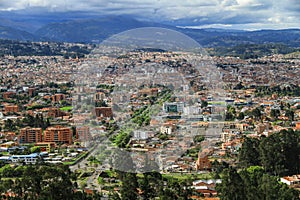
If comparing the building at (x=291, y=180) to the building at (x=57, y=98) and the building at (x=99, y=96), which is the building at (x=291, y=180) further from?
the building at (x=57, y=98)

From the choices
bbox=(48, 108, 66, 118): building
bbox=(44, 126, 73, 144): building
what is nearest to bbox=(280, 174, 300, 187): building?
bbox=(44, 126, 73, 144): building

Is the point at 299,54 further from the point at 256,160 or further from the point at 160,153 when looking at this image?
the point at 160,153

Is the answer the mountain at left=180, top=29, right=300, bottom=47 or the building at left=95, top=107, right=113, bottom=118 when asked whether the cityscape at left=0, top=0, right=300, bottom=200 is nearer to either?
the building at left=95, top=107, right=113, bottom=118

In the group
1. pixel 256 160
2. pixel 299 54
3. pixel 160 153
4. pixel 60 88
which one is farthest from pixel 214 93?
pixel 299 54

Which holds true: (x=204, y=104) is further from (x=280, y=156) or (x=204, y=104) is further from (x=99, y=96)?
(x=280, y=156)

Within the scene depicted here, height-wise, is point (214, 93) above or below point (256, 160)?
above

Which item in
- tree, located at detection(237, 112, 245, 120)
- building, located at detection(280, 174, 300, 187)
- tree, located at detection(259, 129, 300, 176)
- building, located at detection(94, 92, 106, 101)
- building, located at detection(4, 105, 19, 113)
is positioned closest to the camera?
building, located at detection(94, 92, 106, 101)

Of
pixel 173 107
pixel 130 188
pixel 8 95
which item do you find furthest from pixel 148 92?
pixel 8 95

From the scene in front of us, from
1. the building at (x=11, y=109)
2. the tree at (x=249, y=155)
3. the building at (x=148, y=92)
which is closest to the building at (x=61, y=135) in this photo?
the tree at (x=249, y=155)
